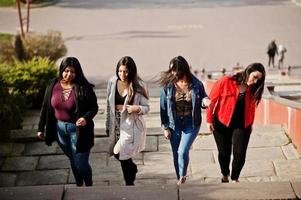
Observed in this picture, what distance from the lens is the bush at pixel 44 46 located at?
1905cm

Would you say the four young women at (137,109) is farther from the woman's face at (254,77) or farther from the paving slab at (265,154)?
the paving slab at (265,154)

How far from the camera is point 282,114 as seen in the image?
8945 millimetres

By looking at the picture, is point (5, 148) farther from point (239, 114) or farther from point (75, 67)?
point (239, 114)

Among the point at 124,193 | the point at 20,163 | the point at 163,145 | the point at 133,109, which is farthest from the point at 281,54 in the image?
the point at 124,193

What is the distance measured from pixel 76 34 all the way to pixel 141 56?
4859 millimetres

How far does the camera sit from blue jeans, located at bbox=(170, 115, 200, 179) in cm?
612

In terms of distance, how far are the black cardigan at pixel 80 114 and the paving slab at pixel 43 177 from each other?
1096 millimetres

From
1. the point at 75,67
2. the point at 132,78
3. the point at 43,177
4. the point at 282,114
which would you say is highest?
the point at 75,67

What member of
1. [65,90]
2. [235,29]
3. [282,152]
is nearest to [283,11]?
[235,29]

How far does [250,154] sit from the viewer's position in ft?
25.1

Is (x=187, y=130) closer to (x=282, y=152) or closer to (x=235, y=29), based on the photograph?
(x=282, y=152)

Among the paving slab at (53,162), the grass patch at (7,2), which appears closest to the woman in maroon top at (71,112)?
the paving slab at (53,162)

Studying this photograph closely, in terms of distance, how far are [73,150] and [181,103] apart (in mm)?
1143

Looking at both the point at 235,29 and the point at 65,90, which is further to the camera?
the point at 235,29
